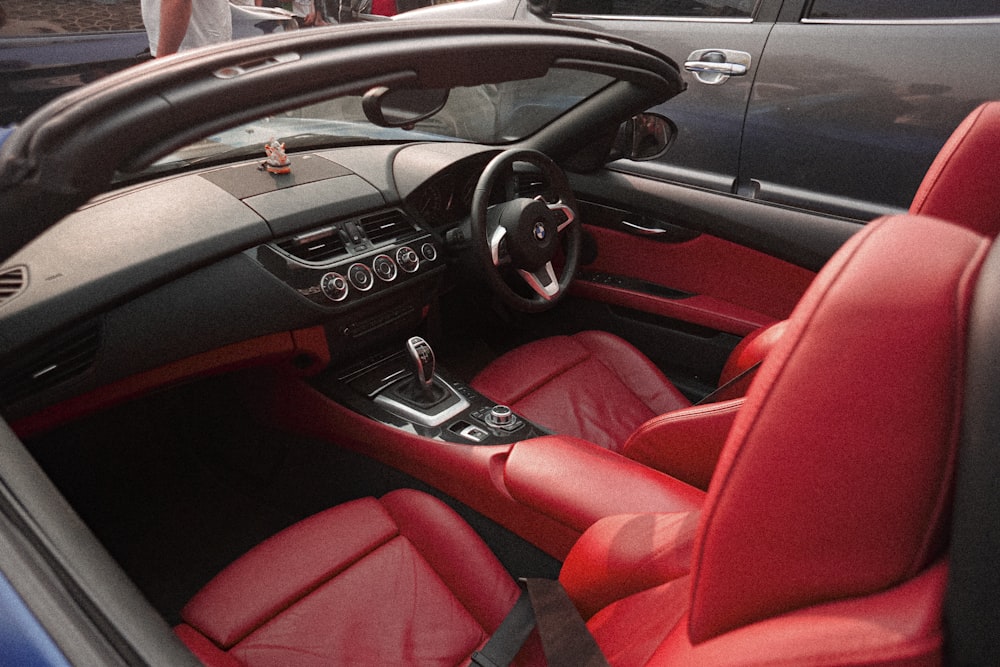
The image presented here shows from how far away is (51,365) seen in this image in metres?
1.39

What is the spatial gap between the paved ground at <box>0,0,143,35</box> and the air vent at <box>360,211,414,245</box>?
2.89 meters

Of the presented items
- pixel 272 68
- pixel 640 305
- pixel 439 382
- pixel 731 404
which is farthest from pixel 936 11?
pixel 272 68

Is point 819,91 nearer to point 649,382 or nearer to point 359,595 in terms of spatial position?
point 649,382

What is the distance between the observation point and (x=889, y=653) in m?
0.54

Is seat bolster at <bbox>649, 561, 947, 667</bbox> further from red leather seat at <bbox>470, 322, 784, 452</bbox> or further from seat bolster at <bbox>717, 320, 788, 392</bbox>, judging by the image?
red leather seat at <bbox>470, 322, 784, 452</bbox>

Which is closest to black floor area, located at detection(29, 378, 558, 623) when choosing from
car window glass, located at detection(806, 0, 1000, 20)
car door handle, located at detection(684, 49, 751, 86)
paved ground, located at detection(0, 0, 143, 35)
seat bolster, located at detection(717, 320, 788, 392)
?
seat bolster, located at detection(717, 320, 788, 392)

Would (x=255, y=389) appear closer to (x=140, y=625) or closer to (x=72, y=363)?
(x=72, y=363)

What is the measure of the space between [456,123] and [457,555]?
1658 mm

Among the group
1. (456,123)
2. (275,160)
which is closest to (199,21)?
(456,123)

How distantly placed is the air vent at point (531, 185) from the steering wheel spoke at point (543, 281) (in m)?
0.24

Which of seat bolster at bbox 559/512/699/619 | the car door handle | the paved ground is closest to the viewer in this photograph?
Result: seat bolster at bbox 559/512/699/619

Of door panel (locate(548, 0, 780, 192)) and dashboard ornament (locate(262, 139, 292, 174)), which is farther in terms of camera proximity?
door panel (locate(548, 0, 780, 192))

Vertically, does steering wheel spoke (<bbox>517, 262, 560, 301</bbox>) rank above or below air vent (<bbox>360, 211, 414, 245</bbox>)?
below

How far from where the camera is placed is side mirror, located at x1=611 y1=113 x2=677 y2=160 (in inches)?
94.7
